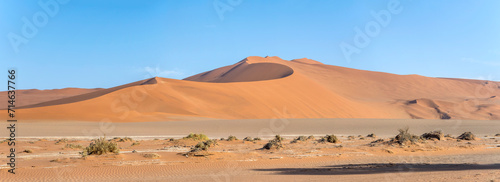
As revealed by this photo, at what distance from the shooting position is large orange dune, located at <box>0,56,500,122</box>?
4809 cm

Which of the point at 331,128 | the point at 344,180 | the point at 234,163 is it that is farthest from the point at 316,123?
the point at 344,180

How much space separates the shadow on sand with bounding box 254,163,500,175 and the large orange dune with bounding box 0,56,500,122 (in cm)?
3227

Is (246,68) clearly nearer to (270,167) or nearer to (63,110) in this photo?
(63,110)

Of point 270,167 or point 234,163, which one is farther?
point 234,163

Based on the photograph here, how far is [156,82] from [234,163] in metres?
45.2

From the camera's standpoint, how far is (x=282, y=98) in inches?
2403

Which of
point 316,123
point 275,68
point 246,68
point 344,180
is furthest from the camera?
point 246,68

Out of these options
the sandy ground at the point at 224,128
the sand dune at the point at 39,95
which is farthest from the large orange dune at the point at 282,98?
the sandy ground at the point at 224,128

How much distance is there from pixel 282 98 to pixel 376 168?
157 feet

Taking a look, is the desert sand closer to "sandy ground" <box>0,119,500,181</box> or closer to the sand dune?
"sandy ground" <box>0,119,500,181</box>

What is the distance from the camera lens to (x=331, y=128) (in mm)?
40312

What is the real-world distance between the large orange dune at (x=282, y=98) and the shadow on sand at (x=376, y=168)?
32268 millimetres

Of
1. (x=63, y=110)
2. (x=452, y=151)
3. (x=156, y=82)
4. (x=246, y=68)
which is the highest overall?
(x=246, y=68)

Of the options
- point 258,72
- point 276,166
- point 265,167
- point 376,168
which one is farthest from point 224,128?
point 258,72
